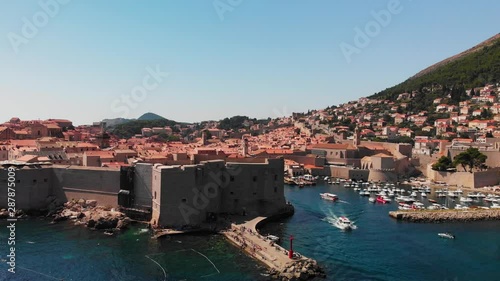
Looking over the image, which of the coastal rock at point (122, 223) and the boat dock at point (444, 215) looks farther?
the boat dock at point (444, 215)

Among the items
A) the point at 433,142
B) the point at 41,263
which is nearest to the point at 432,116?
the point at 433,142

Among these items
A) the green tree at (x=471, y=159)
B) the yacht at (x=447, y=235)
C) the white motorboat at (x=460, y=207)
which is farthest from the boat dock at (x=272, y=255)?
the green tree at (x=471, y=159)

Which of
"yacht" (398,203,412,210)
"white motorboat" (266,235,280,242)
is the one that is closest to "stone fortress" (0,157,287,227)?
"white motorboat" (266,235,280,242)

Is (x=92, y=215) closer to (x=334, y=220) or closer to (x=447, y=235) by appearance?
(x=334, y=220)

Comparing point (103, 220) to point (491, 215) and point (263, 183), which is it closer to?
point (263, 183)

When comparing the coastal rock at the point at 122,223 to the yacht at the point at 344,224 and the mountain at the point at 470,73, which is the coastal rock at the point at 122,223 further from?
the mountain at the point at 470,73

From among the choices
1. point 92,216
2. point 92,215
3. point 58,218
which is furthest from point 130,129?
point 92,216
